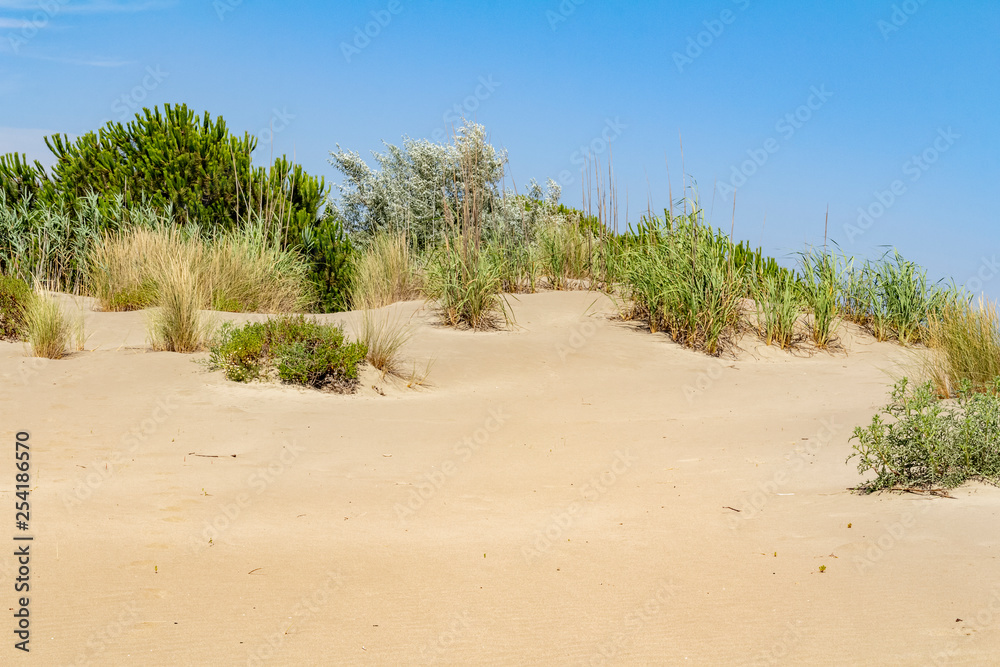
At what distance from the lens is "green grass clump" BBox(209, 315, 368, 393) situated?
28.7 ft

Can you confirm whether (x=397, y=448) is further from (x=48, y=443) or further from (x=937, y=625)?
(x=937, y=625)

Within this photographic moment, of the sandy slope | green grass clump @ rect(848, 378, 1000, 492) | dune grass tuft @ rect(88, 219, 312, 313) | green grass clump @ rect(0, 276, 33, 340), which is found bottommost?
the sandy slope

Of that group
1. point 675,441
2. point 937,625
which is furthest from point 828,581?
point 675,441

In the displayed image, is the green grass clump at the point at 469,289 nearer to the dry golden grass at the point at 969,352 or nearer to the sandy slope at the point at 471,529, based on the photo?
the sandy slope at the point at 471,529

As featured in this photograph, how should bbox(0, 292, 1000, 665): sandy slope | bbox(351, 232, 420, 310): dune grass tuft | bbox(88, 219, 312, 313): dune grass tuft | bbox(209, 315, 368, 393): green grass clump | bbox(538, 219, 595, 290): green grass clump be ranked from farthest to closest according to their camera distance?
1. bbox(538, 219, 595, 290): green grass clump
2. bbox(351, 232, 420, 310): dune grass tuft
3. bbox(88, 219, 312, 313): dune grass tuft
4. bbox(209, 315, 368, 393): green grass clump
5. bbox(0, 292, 1000, 665): sandy slope

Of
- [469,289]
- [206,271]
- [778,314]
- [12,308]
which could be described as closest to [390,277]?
[469,289]

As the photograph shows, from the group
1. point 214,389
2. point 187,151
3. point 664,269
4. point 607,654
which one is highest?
point 187,151

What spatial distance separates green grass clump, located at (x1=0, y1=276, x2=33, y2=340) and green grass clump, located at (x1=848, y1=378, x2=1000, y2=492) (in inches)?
368

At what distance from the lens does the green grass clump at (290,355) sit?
875cm

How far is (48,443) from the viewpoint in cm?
681

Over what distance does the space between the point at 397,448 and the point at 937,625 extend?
15.0ft

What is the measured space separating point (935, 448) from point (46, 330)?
8414 millimetres

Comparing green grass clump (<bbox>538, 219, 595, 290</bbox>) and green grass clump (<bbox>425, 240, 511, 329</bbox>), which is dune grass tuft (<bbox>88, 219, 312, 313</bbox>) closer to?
green grass clump (<bbox>425, 240, 511, 329</bbox>)

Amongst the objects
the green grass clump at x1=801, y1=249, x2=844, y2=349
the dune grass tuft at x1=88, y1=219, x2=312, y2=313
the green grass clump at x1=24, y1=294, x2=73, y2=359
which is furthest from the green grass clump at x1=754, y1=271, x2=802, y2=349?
the green grass clump at x1=24, y1=294, x2=73, y2=359
